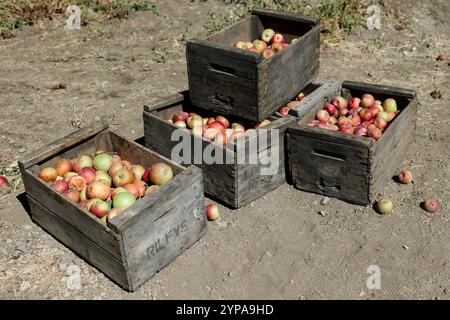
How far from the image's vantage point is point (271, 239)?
4.80 m

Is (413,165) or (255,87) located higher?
(255,87)

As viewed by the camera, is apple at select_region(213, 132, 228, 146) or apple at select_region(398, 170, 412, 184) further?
apple at select_region(398, 170, 412, 184)

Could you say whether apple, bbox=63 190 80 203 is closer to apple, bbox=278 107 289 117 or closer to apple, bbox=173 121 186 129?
apple, bbox=173 121 186 129

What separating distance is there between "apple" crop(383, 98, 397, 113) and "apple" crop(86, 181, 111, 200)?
2.78 meters

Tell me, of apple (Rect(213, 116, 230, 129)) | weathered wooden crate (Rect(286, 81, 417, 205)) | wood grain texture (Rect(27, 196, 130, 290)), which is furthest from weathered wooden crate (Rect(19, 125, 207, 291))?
weathered wooden crate (Rect(286, 81, 417, 205))

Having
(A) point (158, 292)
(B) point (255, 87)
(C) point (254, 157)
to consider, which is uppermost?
(B) point (255, 87)

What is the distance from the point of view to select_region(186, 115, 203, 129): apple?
5.37 m

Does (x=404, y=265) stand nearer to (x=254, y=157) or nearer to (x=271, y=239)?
(x=271, y=239)

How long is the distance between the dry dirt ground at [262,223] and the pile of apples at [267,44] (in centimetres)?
141

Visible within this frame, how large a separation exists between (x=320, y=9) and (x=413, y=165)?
3.80 meters

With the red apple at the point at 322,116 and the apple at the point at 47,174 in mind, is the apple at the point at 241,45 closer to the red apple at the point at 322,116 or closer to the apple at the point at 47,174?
the red apple at the point at 322,116

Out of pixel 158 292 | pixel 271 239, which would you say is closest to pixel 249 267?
pixel 271 239

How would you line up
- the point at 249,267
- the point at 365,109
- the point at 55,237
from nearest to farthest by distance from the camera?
1. the point at 249,267
2. the point at 55,237
3. the point at 365,109

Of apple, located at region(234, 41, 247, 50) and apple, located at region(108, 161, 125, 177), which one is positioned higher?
apple, located at region(234, 41, 247, 50)
